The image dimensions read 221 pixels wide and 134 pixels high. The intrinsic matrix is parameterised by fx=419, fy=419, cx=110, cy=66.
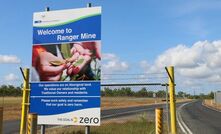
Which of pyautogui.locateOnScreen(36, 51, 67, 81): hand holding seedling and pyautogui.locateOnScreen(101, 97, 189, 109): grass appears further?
pyautogui.locateOnScreen(101, 97, 189, 109): grass

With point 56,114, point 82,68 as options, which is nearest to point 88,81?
point 82,68

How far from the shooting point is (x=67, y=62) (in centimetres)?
1030

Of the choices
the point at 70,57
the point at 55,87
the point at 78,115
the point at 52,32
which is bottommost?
the point at 78,115

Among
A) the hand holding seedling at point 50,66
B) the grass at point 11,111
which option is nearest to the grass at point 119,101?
the hand holding seedling at point 50,66

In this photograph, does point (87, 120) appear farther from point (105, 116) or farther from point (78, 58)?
point (105, 116)

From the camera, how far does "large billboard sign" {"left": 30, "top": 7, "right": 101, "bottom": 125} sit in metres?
9.96

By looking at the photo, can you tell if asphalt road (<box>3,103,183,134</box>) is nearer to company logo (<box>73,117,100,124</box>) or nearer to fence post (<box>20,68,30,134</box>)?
fence post (<box>20,68,30,134</box>)

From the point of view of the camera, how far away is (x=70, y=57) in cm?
1027

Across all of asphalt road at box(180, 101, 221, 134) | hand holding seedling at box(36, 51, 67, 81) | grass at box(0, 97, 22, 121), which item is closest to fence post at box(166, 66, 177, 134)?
hand holding seedling at box(36, 51, 67, 81)

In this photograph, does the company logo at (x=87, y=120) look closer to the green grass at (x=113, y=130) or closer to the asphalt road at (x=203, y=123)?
the green grass at (x=113, y=130)

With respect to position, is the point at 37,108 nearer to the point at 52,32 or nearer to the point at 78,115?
the point at 78,115

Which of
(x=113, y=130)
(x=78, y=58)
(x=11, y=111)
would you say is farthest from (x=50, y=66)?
(x=11, y=111)

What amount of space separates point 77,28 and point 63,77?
126cm

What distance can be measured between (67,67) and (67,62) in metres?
0.12
